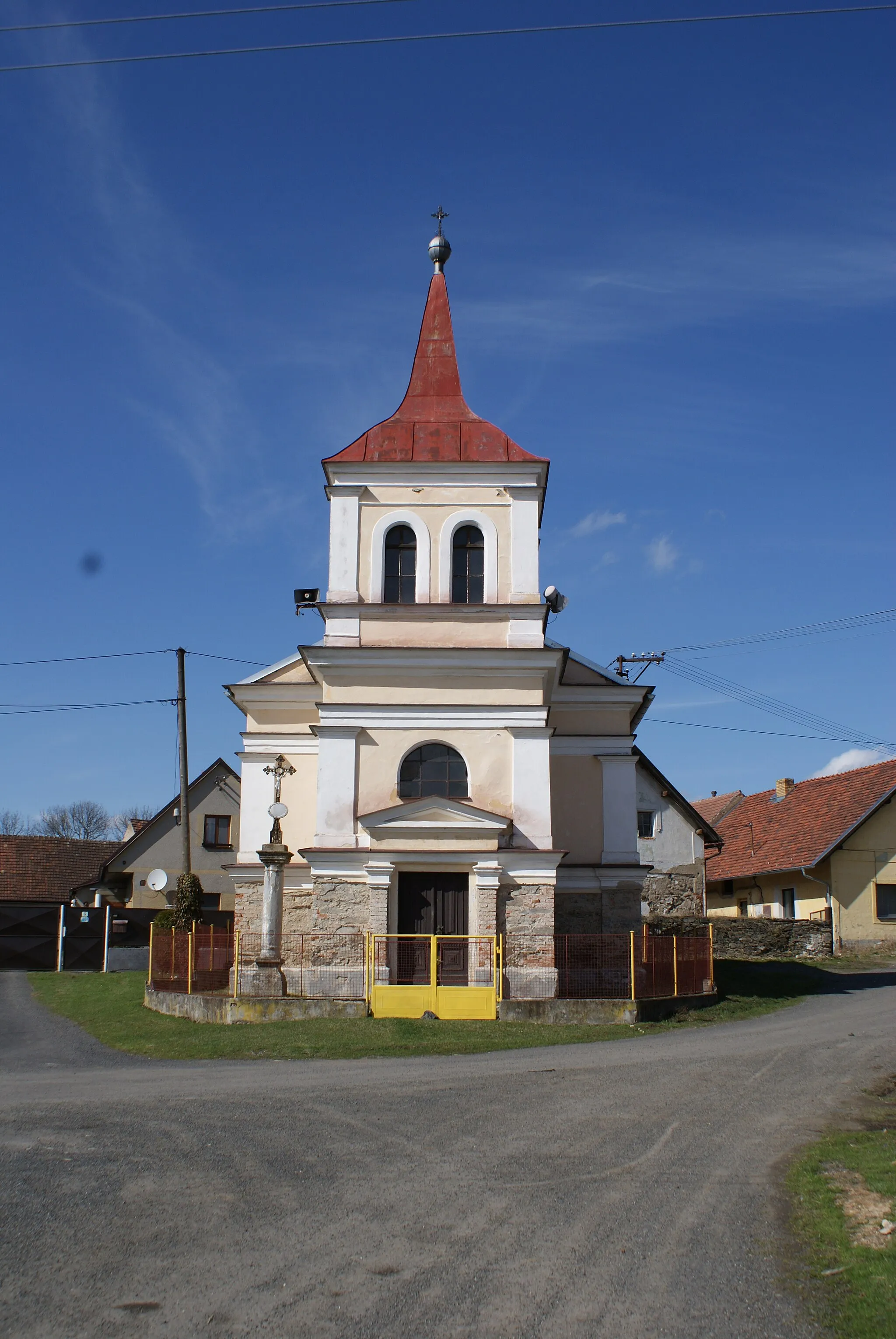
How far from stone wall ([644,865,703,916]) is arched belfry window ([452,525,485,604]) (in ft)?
61.4

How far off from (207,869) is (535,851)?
2469 cm

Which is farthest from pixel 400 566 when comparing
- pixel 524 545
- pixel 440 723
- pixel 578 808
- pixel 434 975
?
pixel 434 975

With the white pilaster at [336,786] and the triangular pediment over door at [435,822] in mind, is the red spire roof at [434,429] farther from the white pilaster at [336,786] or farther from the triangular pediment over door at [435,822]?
the triangular pediment over door at [435,822]

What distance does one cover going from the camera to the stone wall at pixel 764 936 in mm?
33750

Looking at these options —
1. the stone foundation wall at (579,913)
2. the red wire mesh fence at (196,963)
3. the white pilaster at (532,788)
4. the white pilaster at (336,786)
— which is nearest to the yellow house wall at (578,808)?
the stone foundation wall at (579,913)

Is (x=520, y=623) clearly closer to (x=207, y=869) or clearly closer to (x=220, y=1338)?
(x=220, y=1338)

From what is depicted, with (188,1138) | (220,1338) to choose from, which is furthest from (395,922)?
(220,1338)

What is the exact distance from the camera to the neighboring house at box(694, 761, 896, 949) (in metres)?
35.0

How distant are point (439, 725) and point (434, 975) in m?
5.15

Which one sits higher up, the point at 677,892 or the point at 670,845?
the point at 670,845

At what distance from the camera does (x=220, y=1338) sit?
5.48m

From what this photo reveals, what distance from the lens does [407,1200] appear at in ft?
26.5

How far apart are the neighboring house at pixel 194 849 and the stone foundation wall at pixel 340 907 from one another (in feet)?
72.2

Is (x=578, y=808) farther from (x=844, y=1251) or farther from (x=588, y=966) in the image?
(x=844, y=1251)
